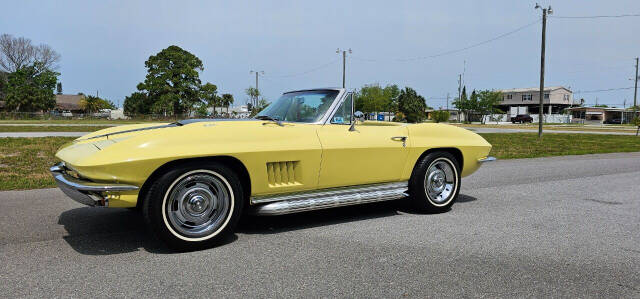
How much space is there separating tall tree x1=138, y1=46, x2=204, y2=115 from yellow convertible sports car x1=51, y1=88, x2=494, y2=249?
51.9 meters

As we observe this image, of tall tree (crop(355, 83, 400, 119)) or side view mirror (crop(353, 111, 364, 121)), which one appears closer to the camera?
side view mirror (crop(353, 111, 364, 121))

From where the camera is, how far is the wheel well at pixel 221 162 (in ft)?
11.8

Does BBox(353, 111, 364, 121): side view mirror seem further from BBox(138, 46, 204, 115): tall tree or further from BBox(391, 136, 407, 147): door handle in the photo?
BBox(138, 46, 204, 115): tall tree

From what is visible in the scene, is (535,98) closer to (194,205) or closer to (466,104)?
(466,104)

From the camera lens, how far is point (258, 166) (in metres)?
3.97

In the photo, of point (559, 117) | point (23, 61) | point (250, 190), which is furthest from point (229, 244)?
point (559, 117)

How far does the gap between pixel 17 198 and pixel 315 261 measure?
14.6 ft

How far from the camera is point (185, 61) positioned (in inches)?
2211

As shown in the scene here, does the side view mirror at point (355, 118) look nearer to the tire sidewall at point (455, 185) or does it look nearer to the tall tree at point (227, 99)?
the tire sidewall at point (455, 185)

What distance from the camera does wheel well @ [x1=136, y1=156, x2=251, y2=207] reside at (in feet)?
11.8

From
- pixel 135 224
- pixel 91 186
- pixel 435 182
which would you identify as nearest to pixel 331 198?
pixel 435 182

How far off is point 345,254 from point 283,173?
3.09ft

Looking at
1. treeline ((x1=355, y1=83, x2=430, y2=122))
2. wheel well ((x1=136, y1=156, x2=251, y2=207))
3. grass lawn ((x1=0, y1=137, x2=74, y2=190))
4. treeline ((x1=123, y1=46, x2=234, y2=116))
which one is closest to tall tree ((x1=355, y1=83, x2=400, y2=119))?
treeline ((x1=355, y1=83, x2=430, y2=122))

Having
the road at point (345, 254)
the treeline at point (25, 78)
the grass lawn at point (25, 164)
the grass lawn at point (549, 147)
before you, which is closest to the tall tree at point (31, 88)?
the treeline at point (25, 78)
